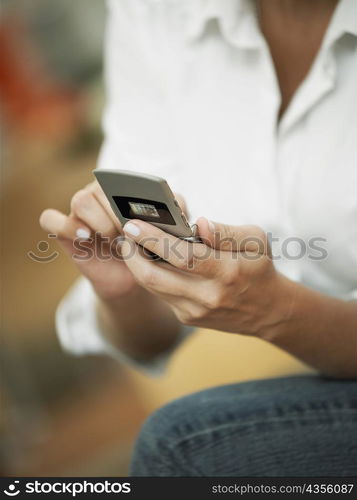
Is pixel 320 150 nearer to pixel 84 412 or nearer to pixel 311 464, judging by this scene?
pixel 311 464

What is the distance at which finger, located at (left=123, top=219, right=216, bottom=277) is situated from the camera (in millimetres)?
482

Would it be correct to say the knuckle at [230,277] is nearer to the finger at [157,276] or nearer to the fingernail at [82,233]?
the finger at [157,276]

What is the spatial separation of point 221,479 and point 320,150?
1.10 ft

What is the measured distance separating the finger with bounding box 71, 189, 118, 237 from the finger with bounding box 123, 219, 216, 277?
0.22 feet

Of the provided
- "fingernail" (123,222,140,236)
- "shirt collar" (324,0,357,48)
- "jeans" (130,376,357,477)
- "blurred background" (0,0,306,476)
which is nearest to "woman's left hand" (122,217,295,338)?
"fingernail" (123,222,140,236)

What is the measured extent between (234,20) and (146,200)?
1.01ft

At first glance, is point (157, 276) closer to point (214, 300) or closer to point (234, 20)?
point (214, 300)

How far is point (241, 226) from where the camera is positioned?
0.52 metres

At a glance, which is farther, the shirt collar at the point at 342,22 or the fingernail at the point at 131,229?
the shirt collar at the point at 342,22

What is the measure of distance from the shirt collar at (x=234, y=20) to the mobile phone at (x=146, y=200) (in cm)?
28

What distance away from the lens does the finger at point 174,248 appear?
48 cm

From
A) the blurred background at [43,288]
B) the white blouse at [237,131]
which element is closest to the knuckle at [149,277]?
the white blouse at [237,131]

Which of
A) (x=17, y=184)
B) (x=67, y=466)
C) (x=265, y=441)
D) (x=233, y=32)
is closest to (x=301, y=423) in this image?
(x=265, y=441)

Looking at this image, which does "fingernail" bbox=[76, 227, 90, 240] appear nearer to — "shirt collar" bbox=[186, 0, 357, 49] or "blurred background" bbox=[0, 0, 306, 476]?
"shirt collar" bbox=[186, 0, 357, 49]
